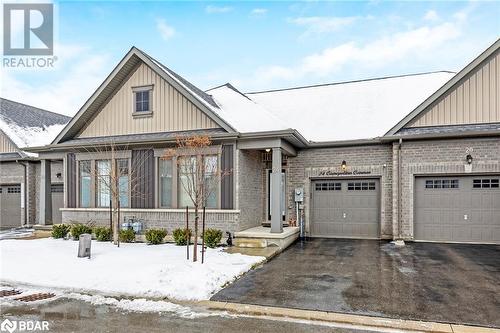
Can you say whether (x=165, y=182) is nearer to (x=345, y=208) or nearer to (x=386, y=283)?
(x=345, y=208)

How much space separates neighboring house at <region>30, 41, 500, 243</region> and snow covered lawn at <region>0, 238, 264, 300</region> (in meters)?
2.68

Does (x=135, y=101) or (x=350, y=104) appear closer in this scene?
(x=135, y=101)

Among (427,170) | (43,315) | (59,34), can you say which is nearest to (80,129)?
(59,34)

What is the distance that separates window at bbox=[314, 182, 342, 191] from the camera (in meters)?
14.1

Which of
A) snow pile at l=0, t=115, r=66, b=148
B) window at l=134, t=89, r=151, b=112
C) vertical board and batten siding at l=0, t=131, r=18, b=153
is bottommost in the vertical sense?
vertical board and batten siding at l=0, t=131, r=18, b=153

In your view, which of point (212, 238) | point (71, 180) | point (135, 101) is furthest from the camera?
point (71, 180)

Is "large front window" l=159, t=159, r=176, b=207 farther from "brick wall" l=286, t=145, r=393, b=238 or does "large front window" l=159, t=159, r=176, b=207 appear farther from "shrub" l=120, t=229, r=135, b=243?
"brick wall" l=286, t=145, r=393, b=238

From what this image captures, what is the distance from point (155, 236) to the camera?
12008 millimetres

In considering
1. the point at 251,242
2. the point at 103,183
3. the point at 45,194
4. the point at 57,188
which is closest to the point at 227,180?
the point at 251,242

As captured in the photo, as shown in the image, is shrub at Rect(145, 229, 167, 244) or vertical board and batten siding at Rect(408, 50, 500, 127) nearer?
vertical board and batten siding at Rect(408, 50, 500, 127)

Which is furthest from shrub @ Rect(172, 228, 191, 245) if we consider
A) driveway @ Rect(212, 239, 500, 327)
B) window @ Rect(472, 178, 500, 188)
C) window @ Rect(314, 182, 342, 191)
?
window @ Rect(472, 178, 500, 188)

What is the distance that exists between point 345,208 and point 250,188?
3.97 meters

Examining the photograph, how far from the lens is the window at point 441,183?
40.5 feet

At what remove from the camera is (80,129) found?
579 inches
